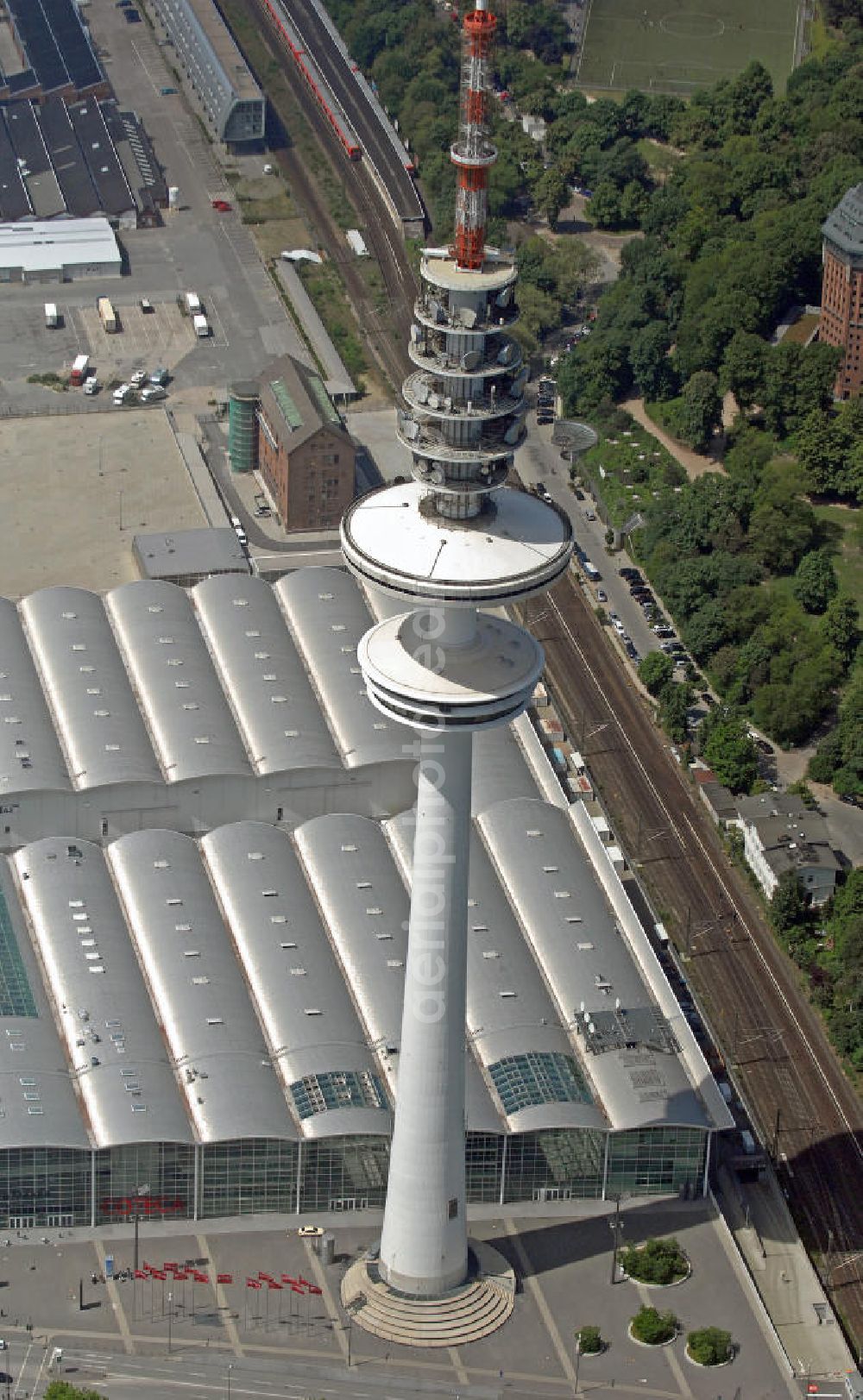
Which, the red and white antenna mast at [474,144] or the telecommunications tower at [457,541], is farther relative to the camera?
the telecommunications tower at [457,541]

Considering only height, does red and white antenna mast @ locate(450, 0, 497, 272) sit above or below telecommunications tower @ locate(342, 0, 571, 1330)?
above

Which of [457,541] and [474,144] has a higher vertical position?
[474,144]

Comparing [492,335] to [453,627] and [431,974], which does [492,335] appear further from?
[431,974]

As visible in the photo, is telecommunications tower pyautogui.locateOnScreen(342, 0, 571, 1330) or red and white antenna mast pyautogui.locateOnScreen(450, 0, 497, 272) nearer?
red and white antenna mast pyautogui.locateOnScreen(450, 0, 497, 272)

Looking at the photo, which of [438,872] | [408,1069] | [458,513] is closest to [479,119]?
[458,513]
